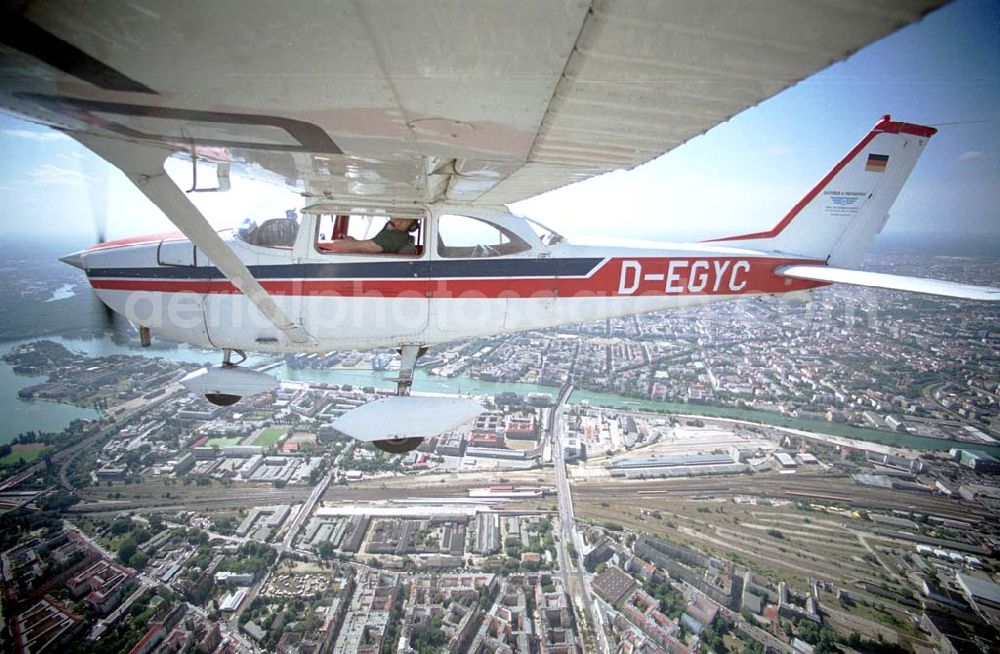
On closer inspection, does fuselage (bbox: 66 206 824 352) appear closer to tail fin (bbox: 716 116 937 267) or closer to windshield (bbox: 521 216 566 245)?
windshield (bbox: 521 216 566 245)

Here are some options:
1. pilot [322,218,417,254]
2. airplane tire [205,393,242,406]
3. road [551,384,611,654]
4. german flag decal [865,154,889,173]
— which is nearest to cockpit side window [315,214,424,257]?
pilot [322,218,417,254]

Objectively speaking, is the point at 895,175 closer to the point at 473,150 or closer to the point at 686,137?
the point at 686,137

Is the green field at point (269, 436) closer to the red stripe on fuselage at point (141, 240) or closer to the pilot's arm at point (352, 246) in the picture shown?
the red stripe on fuselage at point (141, 240)

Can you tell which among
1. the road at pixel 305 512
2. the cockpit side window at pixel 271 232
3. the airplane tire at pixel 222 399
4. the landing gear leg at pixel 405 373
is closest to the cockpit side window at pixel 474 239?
the landing gear leg at pixel 405 373

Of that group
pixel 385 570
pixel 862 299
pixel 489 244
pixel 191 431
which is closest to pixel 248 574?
pixel 385 570

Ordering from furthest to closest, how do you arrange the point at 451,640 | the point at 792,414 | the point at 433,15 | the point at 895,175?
1. the point at 792,414
2. the point at 451,640
3. the point at 895,175
4. the point at 433,15

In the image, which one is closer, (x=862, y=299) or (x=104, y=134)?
(x=104, y=134)
